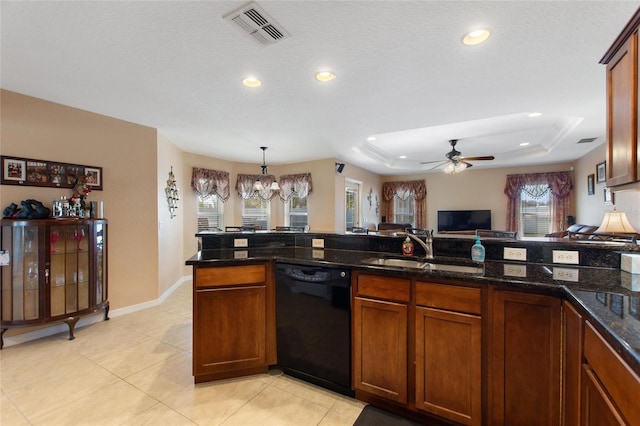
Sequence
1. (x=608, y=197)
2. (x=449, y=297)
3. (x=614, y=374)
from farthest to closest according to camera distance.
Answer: (x=608, y=197), (x=449, y=297), (x=614, y=374)

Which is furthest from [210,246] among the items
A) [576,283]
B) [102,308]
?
[576,283]

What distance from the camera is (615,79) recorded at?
1536mm

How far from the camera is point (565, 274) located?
1613 millimetres

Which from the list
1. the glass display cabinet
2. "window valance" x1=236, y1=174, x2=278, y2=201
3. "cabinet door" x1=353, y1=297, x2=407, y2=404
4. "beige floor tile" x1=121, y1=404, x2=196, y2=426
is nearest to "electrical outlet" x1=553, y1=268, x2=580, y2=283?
"cabinet door" x1=353, y1=297, x2=407, y2=404

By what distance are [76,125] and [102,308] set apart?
226 cm

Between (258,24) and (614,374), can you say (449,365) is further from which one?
(258,24)

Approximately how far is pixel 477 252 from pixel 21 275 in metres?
4.26

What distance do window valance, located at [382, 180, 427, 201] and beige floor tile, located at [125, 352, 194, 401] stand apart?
292 inches

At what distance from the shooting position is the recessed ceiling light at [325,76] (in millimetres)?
2463

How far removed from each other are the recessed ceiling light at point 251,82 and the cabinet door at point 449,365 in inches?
95.5

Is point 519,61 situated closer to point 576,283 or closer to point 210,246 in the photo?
point 576,283

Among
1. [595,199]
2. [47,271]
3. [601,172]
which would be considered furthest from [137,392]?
[595,199]

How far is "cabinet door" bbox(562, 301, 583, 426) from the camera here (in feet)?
3.92

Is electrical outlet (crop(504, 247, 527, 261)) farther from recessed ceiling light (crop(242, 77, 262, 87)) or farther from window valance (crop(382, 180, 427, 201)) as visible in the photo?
window valance (crop(382, 180, 427, 201))
